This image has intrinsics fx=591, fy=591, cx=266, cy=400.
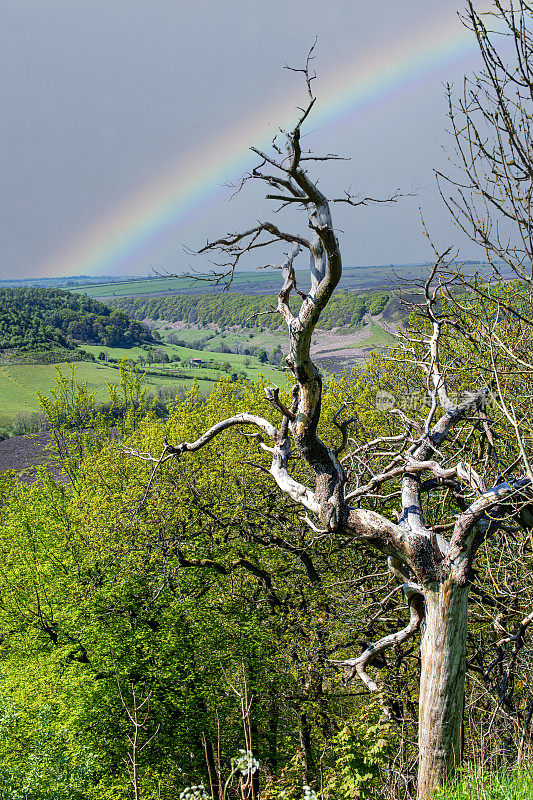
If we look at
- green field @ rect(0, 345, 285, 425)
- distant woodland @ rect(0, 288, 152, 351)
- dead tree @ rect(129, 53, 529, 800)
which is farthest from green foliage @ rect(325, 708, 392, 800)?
distant woodland @ rect(0, 288, 152, 351)

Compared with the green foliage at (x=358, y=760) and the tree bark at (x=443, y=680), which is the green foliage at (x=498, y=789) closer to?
the tree bark at (x=443, y=680)

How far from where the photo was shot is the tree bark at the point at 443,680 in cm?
700

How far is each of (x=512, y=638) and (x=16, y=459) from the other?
71.9m

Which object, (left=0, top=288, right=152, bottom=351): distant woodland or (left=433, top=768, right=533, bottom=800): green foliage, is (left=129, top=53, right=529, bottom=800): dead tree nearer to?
(left=433, top=768, right=533, bottom=800): green foliage

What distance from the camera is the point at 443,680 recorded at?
701cm

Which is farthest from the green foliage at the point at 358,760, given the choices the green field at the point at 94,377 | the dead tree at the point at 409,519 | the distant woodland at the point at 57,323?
the distant woodland at the point at 57,323

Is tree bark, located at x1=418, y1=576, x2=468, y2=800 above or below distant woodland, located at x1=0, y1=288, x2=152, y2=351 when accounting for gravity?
below

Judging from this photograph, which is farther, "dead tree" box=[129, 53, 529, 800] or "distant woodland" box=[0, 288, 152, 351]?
"distant woodland" box=[0, 288, 152, 351]

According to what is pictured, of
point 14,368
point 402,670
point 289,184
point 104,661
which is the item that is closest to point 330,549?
point 402,670

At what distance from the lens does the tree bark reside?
7.00m

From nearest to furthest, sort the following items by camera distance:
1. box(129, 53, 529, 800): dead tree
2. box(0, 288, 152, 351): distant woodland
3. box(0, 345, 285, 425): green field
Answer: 1. box(129, 53, 529, 800): dead tree
2. box(0, 345, 285, 425): green field
3. box(0, 288, 152, 351): distant woodland

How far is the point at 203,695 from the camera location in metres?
18.0

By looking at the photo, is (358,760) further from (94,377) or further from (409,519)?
(94,377)

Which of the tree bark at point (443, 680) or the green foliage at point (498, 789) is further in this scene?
the tree bark at point (443, 680)
